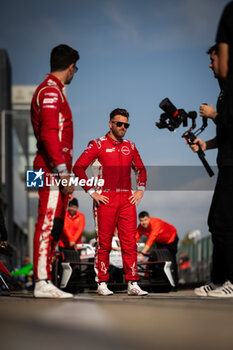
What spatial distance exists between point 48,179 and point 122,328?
2.38 metres

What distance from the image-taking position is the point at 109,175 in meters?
6.61

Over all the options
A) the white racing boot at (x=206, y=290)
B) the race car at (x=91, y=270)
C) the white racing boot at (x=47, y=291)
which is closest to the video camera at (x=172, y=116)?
the white racing boot at (x=206, y=290)

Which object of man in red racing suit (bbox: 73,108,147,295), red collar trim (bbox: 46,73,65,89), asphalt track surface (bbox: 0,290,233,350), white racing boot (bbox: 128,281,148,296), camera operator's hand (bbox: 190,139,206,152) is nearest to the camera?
asphalt track surface (bbox: 0,290,233,350)

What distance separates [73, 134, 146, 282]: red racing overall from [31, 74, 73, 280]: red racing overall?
1.52 metres

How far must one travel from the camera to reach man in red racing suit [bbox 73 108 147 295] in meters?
6.51

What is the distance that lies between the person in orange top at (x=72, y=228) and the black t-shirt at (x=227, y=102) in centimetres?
630

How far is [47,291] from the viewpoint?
477cm

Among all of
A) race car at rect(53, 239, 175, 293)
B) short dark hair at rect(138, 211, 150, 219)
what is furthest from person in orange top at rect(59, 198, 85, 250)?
short dark hair at rect(138, 211, 150, 219)

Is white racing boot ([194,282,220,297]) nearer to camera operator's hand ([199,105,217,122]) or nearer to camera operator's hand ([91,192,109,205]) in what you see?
camera operator's hand ([199,105,217,122])

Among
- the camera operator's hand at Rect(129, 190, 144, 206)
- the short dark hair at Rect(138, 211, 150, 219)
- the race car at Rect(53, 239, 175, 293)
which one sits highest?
the camera operator's hand at Rect(129, 190, 144, 206)

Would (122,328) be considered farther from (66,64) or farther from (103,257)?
(103,257)

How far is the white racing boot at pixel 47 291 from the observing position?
Result: 15.4ft

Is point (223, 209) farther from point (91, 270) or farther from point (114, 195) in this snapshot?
point (91, 270)

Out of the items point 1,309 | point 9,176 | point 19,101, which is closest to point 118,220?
point 1,309
